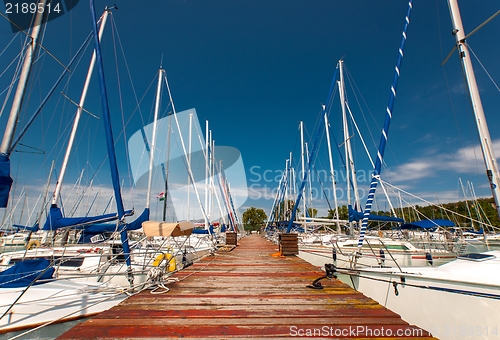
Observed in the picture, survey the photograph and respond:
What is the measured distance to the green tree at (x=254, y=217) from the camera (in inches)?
4099

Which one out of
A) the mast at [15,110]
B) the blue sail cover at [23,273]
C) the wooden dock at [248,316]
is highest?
the mast at [15,110]

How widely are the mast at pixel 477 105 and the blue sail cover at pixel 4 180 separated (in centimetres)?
1206

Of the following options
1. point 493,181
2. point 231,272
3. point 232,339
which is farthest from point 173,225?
point 493,181

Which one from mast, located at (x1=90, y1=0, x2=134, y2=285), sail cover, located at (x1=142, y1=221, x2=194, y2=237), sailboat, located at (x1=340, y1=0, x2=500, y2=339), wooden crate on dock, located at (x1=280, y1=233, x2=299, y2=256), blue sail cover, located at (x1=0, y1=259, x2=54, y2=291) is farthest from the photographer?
wooden crate on dock, located at (x1=280, y1=233, x2=299, y2=256)

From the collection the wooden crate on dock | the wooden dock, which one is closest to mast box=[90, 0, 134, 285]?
the wooden dock

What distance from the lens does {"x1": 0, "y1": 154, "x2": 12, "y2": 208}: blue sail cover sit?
216 inches

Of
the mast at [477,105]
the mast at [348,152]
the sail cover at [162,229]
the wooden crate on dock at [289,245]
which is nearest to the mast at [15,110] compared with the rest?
the sail cover at [162,229]

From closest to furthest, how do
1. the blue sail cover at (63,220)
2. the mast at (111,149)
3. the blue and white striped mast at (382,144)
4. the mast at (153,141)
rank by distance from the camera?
the mast at (111,149), the blue and white striped mast at (382,144), the blue sail cover at (63,220), the mast at (153,141)

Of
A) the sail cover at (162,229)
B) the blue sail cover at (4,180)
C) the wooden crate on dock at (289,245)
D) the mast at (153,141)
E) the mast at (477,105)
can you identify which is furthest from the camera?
the mast at (153,141)

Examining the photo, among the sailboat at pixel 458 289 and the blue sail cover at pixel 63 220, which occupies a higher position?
the blue sail cover at pixel 63 220

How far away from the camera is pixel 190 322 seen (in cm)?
405

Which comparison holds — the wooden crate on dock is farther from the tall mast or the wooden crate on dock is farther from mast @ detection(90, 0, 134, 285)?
the tall mast

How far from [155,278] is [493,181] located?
943 cm

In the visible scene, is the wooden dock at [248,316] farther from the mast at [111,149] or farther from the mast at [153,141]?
the mast at [153,141]
